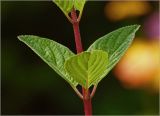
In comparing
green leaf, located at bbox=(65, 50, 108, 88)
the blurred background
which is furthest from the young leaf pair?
the blurred background

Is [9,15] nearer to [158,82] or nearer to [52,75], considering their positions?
[52,75]

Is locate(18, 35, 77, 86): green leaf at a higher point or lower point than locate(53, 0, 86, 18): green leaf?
lower

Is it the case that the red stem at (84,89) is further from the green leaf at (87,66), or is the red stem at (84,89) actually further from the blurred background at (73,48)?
the blurred background at (73,48)

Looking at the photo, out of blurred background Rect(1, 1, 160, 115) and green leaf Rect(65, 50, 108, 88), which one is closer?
green leaf Rect(65, 50, 108, 88)

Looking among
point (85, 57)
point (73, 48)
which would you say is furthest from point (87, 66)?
point (73, 48)

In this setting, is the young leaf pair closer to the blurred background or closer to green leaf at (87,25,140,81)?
green leaf at (87,25,140,81)

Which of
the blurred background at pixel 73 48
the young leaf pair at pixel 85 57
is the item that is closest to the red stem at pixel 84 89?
the young leaf pair at pixel 85 57

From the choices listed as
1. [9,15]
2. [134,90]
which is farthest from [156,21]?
[9,15]
